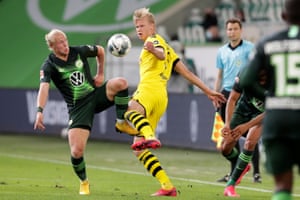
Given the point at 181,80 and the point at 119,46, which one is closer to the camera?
the point at 119,46

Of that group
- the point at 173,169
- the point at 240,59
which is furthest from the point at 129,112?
the point at 173,169

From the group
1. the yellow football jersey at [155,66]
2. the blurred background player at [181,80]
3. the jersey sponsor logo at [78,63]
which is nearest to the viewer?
the yellow football jersey at [155,66]

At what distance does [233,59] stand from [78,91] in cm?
329

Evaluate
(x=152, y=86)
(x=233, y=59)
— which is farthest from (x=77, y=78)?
(x=233, y=59)

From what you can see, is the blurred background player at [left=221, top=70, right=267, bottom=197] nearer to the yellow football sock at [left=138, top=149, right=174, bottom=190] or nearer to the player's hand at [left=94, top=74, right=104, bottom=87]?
the yellow football sock at [left=138, top=149, right=174, bottom=190]

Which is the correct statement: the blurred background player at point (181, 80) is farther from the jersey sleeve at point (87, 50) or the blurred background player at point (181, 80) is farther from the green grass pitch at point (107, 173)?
the jersey sleeve at point (87, 50)

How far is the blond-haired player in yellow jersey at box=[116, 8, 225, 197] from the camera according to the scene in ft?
37.5

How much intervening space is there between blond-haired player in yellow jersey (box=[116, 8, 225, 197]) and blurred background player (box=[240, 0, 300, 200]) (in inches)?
169

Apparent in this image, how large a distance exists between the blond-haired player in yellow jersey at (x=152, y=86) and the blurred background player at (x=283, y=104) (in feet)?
14.1

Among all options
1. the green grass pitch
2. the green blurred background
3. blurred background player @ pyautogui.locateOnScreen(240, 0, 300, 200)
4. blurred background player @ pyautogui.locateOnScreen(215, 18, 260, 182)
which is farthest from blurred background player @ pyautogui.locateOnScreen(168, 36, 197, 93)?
blurred background player @ pyautogui.locateOnScreen(240, 0, 300, 200)

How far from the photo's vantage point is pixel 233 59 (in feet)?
46.7

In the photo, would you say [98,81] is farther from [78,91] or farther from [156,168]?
[156,168]

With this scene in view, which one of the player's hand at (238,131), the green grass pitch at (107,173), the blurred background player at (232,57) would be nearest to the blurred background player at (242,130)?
the player's hand at (238,131)

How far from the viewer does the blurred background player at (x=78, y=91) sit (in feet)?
37.8
